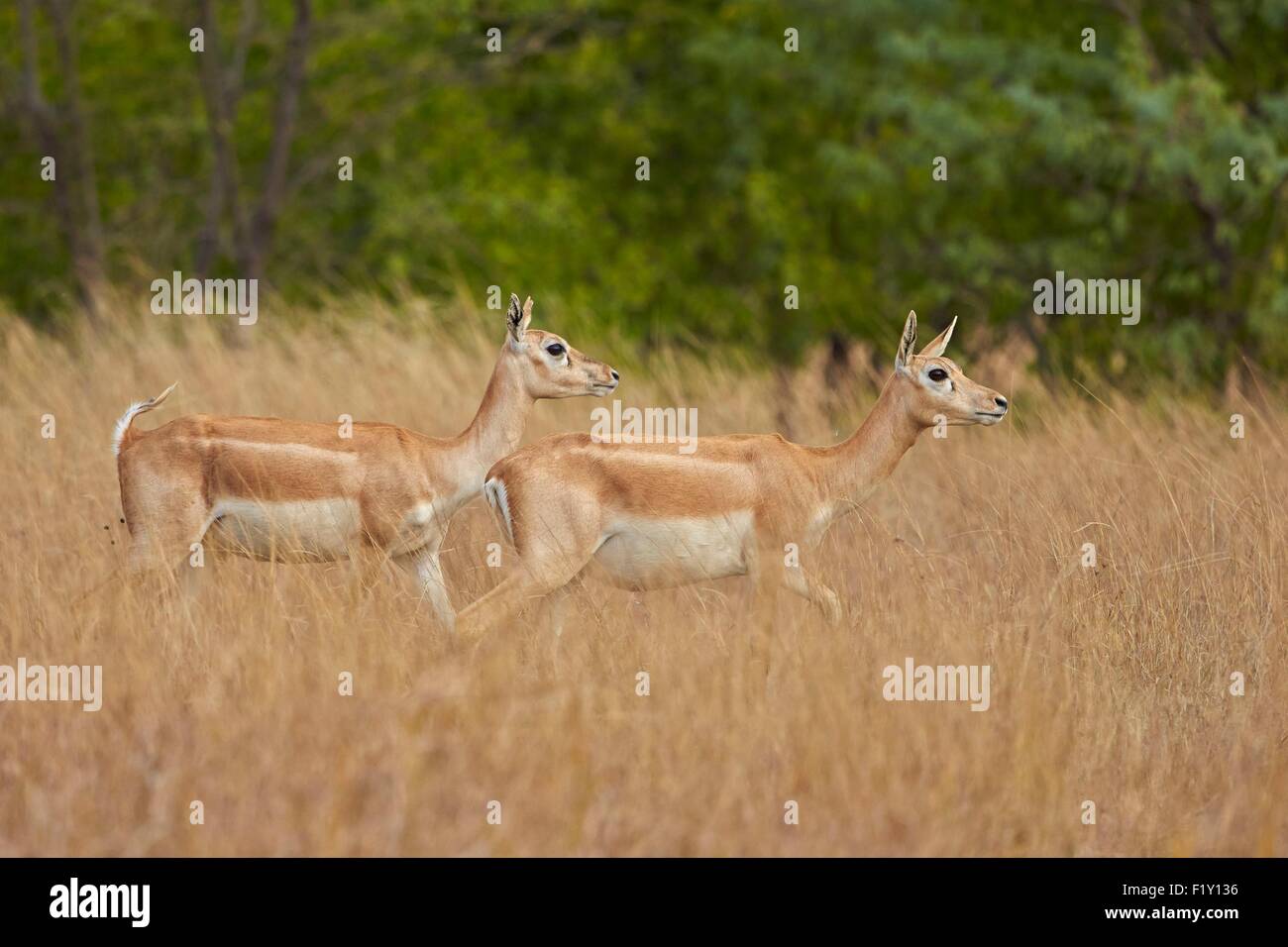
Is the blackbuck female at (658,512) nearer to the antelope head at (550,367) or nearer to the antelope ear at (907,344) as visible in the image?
the antelope ear at (907,344)

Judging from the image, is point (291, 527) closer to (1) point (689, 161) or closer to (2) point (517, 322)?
(2) point (517, 322)

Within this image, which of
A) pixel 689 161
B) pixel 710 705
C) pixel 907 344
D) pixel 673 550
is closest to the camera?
pixel 710 705

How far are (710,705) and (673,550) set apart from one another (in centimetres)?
146

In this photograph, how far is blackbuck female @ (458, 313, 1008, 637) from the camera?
21.9 ft

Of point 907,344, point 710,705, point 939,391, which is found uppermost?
point 907,344

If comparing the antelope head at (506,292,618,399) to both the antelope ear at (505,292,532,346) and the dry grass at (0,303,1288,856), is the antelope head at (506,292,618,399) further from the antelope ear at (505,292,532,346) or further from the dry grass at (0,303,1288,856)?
the dry grass at (0,303,1288,856)

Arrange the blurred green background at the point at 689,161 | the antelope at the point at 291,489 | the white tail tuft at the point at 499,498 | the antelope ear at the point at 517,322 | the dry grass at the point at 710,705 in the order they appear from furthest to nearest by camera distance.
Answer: the blurred green background at the point at 689,161 < the antelope ear at the point at 517,322 < the antelope at the point at 291,489 < the white tail tuft at the point at 499,498 < the dry grass at the point at 710,705

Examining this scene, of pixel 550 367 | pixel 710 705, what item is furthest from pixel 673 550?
pixel 710 705

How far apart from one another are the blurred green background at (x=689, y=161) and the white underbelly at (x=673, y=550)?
702cm

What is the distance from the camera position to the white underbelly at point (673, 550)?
6.73m

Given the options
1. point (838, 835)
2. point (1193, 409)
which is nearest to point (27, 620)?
point (838, 835)

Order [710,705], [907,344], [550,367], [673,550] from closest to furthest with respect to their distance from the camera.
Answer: [710,705] < [673,550] < [907,344] < [550,367]

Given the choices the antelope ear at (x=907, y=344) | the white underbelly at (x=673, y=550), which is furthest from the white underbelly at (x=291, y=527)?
the antelope ear at (x=907, y=344)

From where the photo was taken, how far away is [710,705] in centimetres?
533
